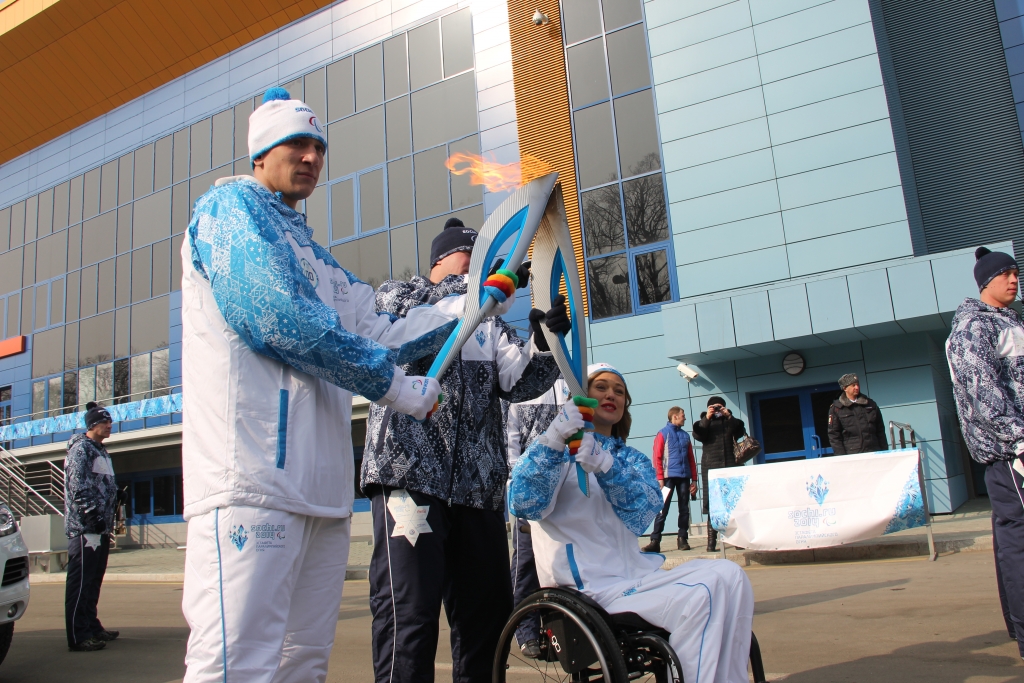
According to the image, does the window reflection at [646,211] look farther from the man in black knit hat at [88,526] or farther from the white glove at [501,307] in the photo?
the white glove at [501,307]

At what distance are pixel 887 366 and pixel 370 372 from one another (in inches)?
503

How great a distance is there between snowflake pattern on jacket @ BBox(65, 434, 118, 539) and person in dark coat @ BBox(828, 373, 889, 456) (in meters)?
7.79

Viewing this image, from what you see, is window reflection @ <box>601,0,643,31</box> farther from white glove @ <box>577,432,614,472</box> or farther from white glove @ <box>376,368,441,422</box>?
white glove @ <box>376,368,441,422</box>

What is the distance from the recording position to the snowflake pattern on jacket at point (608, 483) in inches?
116

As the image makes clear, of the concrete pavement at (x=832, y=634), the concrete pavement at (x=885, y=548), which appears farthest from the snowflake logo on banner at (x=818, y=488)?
the concrete pavement at (x=885, y=548)

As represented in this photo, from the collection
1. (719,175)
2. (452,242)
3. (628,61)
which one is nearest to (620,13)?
(628,61)

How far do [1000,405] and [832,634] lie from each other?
1.78 m

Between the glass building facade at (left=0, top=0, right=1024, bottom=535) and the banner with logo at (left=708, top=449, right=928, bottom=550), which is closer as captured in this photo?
the banner with logo at (left=708, top=449, right=928, bottom=550)

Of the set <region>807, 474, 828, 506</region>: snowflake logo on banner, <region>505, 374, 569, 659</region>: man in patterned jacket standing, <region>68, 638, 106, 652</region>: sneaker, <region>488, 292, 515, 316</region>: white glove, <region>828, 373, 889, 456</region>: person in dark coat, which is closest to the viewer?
<region>488, 292, 515, 316</region>: white glove

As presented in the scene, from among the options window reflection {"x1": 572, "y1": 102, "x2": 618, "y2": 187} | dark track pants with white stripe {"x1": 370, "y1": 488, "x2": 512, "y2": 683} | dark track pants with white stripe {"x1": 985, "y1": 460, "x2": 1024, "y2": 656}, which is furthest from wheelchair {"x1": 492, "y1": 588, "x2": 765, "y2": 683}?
window reflection {"x1": 572, "y1": 102, "x2": 618, "y2": 187}

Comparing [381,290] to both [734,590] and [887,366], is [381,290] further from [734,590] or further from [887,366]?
[887,366]

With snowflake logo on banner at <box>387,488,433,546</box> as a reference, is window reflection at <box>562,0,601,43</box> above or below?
above

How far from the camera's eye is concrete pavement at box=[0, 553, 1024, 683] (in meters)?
3.77

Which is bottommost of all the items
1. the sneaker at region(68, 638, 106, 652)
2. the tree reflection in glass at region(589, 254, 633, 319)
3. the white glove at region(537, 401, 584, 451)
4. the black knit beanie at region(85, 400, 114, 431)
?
the sneaker at region(68, 638, 106, 652)
